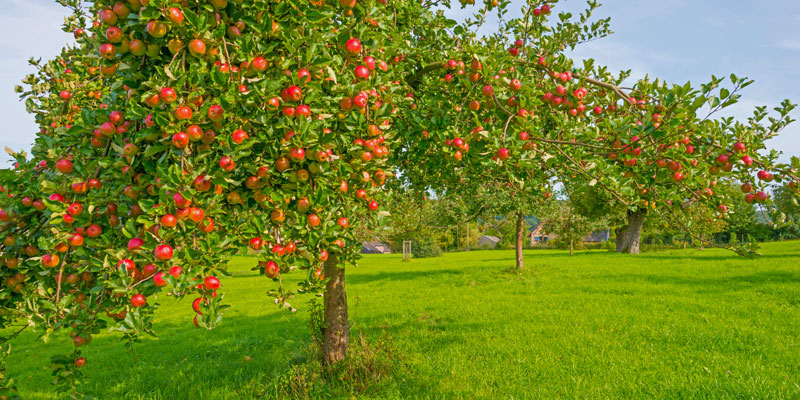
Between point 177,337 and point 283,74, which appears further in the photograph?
point 177,337

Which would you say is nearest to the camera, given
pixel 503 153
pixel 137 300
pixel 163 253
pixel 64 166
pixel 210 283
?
pixel 163 253

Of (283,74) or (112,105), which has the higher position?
(283,74)

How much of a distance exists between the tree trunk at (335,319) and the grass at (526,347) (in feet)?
2.08

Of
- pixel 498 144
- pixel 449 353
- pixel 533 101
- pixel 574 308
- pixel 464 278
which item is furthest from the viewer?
pixel 464 278

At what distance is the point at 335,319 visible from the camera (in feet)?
21.0

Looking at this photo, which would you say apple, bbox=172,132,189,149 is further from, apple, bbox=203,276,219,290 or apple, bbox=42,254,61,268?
apple, bbox=42,254,61,268

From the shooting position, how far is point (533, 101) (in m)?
3.87

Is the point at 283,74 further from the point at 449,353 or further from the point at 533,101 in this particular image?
the point at 449,353

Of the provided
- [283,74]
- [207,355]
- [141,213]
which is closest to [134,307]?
[141,213]

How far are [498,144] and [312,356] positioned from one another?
5414mm

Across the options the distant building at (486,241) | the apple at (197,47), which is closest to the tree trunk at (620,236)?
the distant building at (486,241)

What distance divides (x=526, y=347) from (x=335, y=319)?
158 inches

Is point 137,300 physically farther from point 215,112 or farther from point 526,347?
point 526,347

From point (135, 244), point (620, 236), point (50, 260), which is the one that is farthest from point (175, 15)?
point (620, 236)
